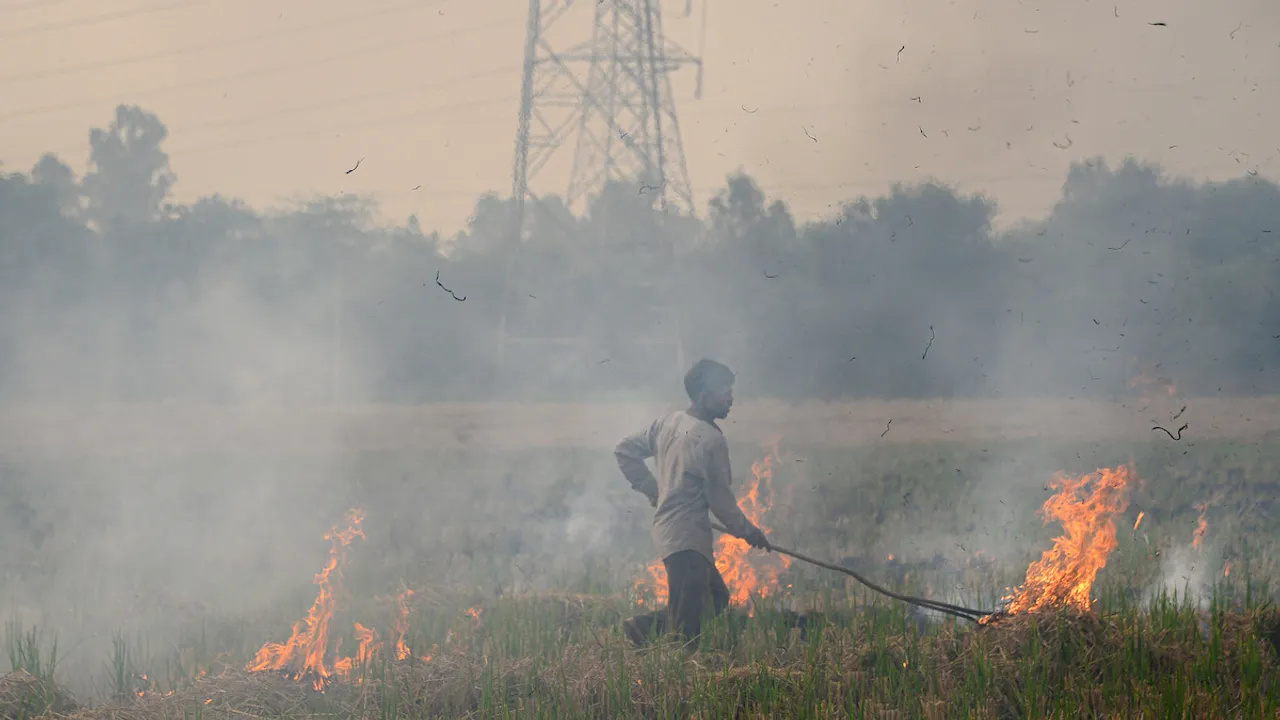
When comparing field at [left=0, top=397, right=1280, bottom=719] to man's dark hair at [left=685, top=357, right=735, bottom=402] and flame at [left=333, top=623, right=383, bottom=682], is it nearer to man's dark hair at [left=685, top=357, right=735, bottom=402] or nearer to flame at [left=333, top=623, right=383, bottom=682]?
flame at [left=333, top=623, right=383, bottom=682]

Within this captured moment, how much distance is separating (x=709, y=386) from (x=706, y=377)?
6 cm

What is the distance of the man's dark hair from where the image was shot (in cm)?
810

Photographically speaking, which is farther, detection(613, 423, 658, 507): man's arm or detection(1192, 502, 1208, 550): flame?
detection(1192, 502, 1208, 550): flame

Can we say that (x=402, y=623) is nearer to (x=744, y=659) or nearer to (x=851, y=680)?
(x=744, y=659)

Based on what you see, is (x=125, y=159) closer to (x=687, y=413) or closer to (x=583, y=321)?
(x=583, y=321)

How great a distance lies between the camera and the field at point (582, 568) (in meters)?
6.96

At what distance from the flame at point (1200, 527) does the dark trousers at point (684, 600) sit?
5631 millimetres

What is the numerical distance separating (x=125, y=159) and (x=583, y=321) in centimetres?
921

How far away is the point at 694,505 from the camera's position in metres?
8.14

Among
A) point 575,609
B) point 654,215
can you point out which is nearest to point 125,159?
point 654,215

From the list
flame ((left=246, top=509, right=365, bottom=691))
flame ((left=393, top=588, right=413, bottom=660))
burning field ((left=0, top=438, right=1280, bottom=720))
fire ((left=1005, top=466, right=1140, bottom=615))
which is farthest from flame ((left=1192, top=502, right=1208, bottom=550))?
flame ((left=246, top=509, right=365, bottom=691))

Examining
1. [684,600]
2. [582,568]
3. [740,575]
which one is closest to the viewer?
[684,600]

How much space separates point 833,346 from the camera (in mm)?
25344

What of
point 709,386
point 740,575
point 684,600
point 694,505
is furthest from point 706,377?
point 740,575
